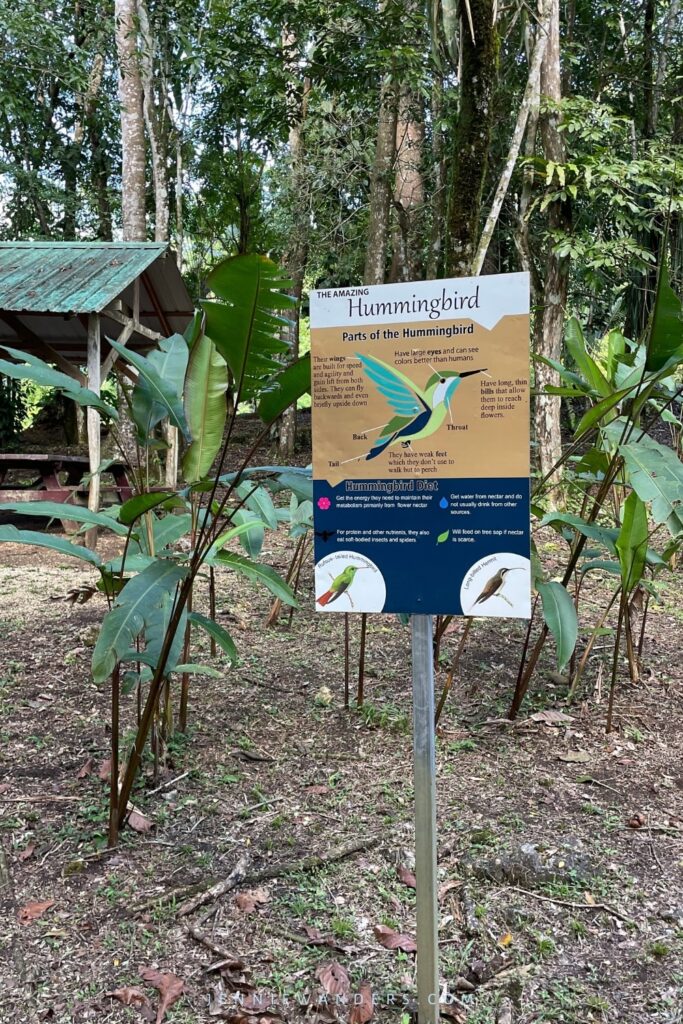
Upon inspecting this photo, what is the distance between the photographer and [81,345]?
1074 cm

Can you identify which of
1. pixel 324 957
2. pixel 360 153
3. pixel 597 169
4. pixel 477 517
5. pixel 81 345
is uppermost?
pixel 360 153

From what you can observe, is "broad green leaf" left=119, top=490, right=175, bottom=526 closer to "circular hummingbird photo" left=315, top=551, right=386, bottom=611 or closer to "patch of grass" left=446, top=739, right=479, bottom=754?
"circular hummingbird photo" left=315, top=551, right=386, bottom=611

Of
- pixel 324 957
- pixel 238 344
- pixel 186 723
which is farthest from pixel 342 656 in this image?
pixel 238 344

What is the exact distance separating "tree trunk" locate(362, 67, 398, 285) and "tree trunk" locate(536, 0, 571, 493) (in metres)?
2.00

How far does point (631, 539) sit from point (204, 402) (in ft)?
5.70

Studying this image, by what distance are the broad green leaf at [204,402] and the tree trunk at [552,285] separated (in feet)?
19.7

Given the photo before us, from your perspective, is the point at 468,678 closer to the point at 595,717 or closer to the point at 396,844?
the point at 595,717

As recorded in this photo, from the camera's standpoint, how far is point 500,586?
165 centimetres

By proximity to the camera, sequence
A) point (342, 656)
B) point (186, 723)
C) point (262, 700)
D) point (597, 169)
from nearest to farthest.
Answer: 1. point (186, 723)
2. point (262, 700)
3. point (342, 656)
4. point (597, 169)

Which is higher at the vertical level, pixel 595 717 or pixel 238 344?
pixel 238 344

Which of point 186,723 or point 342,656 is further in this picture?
point 342,656

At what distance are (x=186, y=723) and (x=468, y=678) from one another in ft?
4.76

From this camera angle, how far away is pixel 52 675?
3805mm

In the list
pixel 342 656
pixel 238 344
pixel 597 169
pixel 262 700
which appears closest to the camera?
pixel 238 344
